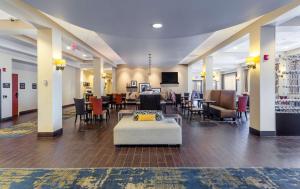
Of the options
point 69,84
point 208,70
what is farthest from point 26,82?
point 208,70

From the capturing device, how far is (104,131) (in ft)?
22.4

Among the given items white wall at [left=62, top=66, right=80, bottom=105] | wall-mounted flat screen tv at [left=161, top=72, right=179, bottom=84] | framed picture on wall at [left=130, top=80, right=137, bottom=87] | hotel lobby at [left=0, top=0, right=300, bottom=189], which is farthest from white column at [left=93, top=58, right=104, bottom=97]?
wall-mounted flat screen tv at [left=161, top=72, right=179, bottom=84]

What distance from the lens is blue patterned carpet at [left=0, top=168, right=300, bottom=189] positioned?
3004 mm

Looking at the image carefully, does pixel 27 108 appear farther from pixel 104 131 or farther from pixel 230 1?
pixel 230 1

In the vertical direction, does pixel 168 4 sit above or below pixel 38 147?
above

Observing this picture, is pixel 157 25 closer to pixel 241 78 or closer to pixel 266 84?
pixel 266 84

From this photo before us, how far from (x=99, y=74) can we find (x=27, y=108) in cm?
419

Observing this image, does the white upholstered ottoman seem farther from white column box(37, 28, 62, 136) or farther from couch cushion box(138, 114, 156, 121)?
white column box(37, 28, 62, 136)

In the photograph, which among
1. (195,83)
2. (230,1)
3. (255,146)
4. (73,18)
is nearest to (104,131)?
(73,18)

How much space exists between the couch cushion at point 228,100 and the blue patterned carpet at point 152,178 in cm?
540

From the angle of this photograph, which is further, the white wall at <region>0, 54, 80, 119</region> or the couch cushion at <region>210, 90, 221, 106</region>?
the couch cushion at <region>210, 90, 221, 106</region>

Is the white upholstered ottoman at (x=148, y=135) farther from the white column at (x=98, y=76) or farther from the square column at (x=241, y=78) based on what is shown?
the square column at (x=241, y=78)

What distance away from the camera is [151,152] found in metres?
4.60

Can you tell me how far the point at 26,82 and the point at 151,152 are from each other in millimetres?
9596
